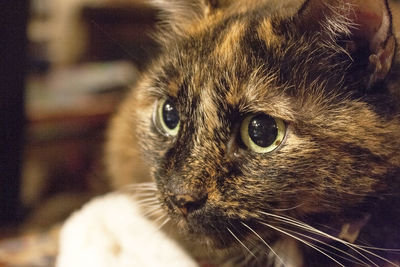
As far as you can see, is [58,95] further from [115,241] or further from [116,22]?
[115,241]

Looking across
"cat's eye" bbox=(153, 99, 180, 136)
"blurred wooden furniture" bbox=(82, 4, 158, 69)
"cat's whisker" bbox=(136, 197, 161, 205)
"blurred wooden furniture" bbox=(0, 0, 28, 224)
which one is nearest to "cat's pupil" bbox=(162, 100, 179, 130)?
"cat's eye" bbox=(153, 99, 180, 136)

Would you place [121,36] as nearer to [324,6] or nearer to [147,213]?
[147,213]

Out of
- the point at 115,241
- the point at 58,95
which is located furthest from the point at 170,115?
the point at 58,95

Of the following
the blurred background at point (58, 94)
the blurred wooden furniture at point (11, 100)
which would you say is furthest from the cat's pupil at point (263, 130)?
the blurred wooden furniture at point (11, 100)

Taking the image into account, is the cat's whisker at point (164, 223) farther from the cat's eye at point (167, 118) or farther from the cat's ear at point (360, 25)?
the cat's ear at point (360, 25)

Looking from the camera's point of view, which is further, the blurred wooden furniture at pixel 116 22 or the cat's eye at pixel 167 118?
the blurred wooden furniture at pixel 116 22

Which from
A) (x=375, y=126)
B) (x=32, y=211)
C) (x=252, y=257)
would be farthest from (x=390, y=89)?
(x=32, y=211)
